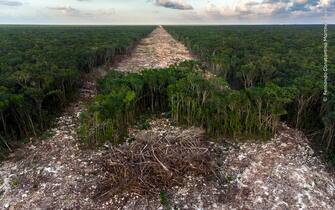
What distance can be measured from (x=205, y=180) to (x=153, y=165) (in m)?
1.86

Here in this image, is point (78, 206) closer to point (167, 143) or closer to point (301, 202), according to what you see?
point (167, 143)

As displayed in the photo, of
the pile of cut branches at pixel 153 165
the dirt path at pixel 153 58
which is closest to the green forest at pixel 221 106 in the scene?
the pile of cut branches at pixel 153 165

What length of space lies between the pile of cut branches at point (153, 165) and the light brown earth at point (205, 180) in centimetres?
30

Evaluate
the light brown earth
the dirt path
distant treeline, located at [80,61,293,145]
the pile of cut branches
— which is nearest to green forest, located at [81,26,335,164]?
distant treeline, located at [80,61,293,145]

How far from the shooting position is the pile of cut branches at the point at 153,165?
9.00 metres

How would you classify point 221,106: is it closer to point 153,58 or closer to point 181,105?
point 181,105

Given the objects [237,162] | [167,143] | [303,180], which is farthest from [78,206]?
[303,180]

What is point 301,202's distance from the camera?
8.48 metres

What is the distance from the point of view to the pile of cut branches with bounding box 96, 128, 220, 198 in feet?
29.5

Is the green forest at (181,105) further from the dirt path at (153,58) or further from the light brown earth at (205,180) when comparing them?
the dirt path at (153,58)

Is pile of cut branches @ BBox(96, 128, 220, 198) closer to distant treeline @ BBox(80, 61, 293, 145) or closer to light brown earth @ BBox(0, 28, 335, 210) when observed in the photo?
light brown earth @ BBox(0, 28, 335, 210)

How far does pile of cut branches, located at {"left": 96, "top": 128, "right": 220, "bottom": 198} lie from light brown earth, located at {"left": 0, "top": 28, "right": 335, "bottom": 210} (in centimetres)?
30

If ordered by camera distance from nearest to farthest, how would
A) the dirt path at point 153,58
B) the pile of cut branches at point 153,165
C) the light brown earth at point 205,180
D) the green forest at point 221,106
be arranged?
the light brown earth at point 205,180 → the pile of cut branches at point 153,165 → the green forest at point 221,106 → the dirt path at point 153,58

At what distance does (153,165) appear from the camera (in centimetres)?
934
